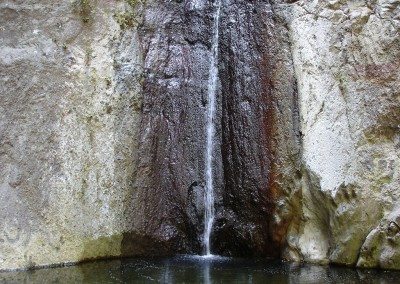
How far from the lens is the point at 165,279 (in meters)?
6.36

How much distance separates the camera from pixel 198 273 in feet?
22.1

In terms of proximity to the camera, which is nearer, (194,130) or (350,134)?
(350,134)

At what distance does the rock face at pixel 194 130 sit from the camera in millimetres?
7227

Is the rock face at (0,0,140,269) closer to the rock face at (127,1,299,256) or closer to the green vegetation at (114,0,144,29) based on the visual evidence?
the green vegetation at (114,0,144,29)

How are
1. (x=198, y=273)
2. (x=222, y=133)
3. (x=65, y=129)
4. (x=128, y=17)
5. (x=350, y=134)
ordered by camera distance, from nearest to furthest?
(x=198, y=273)
(x=350, y=134)
(x=65, y=129)
(x=222, y=133)
(x=128, y=17)

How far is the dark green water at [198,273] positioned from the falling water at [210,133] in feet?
2.60

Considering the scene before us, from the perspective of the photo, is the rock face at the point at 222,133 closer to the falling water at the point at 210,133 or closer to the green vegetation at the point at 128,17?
the falling water at the point at 210,133

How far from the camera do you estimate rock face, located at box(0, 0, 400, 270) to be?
723 centimetres

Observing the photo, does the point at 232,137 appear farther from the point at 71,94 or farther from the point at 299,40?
the point at 71,94

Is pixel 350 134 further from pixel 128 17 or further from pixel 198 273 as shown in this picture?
pixel 128 17

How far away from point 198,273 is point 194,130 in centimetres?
284

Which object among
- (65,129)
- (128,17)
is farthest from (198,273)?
(128,17)

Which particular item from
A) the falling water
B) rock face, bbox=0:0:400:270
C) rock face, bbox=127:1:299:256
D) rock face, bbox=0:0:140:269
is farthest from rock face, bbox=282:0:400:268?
rock face, bbox=0:0:140:269

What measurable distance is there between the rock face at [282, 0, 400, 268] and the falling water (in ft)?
4.43
